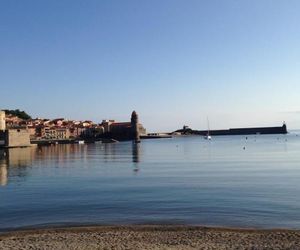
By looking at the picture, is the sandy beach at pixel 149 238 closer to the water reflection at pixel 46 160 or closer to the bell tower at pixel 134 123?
the water reflection at pixel 46 160

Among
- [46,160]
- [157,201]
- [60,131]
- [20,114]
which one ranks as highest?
[20,114]

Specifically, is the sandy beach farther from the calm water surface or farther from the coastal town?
the coastal town

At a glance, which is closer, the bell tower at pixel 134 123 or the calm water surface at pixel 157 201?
the calm water surface at pixel 157 201

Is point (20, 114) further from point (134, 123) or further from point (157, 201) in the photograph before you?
point (157, 201)

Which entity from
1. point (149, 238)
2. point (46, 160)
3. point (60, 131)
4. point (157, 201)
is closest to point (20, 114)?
point (60, 131)

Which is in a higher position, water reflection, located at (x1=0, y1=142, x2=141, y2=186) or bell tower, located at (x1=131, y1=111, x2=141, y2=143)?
bell tower, located at (x1=131, y1=111, x2=141, y2=143)

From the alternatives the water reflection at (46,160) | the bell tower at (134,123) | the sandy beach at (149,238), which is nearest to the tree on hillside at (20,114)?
the bell tower at (134,123)

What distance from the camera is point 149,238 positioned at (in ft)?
41.5

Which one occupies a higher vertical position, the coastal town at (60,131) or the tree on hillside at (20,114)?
the tree on hillside at (20,114)

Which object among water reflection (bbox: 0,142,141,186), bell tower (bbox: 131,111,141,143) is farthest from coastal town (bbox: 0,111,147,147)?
water reflection (bbox: 0,142,141,186)

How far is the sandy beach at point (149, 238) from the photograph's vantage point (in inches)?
457

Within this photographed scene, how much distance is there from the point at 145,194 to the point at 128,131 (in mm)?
172315

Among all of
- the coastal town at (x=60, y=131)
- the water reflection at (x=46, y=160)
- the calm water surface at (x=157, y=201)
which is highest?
the coastal town at (x=60, y=131)

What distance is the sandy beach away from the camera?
11.6 m
